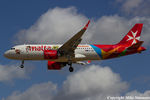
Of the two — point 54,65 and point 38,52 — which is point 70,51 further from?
point 54,65

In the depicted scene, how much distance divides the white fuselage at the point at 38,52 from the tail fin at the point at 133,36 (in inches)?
297

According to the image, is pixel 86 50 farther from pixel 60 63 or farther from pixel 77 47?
pixel 60 63

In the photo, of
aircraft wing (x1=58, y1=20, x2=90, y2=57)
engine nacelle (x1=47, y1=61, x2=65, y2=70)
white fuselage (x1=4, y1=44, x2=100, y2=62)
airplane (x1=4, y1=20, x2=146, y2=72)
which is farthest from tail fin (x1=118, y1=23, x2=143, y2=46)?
engine nacelle (x1=47, y1=61, x2=65, y2=70)

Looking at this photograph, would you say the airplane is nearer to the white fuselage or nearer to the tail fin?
the white fuselage

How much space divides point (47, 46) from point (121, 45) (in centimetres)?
1492

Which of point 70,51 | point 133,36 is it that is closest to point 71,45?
point 70,51

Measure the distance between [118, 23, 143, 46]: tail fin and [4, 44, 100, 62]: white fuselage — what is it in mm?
7554

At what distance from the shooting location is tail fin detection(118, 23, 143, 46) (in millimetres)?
66625

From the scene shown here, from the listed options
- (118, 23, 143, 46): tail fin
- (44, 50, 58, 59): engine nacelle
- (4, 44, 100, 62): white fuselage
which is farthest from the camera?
(118, 23, 143, 46): tail fin

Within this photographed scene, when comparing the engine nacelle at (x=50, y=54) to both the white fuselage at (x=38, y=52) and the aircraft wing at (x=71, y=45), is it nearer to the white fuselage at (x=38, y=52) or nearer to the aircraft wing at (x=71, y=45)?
the white fuselage at (x=38, y=52)

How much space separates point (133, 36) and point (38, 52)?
2032cm

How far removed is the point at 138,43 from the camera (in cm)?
6178

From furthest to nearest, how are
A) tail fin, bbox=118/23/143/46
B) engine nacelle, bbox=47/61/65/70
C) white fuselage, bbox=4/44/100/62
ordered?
engine nacelle, bbox=47/61/65/70 → tail fin, bbox=118/23/143/46 → white fuselage, bbox=4/44/100/62

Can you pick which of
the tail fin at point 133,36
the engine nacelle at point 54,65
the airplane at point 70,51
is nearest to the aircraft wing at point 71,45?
the airplane at point 70,51
